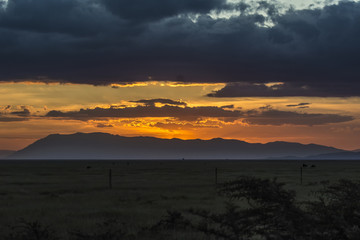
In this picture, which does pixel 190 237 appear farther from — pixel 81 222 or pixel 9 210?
pixel 9 210

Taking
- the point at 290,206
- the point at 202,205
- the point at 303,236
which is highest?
the point at 290,206

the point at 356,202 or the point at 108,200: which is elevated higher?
the point at 356,202

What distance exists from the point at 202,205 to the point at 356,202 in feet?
59.5

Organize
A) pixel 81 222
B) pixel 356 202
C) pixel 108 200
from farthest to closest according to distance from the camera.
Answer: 1. pixel 108 200
2. pixel 81 222
3. pixel 356 202

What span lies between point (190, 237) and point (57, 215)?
320 inches

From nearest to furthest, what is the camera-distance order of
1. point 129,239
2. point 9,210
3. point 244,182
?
point 244,182 < point 129,239 < point 9,210

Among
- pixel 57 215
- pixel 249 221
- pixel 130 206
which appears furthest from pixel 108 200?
pixel 249 221

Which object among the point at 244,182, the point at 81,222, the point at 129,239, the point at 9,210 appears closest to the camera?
the point at 244,182

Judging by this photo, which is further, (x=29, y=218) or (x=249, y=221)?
(x=29, y=218)

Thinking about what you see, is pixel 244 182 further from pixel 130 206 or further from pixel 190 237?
pixel 130 206

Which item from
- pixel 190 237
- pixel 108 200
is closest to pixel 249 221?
pixel 190 237

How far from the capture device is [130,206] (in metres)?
24.0

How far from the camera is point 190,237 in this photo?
13836 millimetres

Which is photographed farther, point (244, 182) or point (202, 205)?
point (202, 205)
